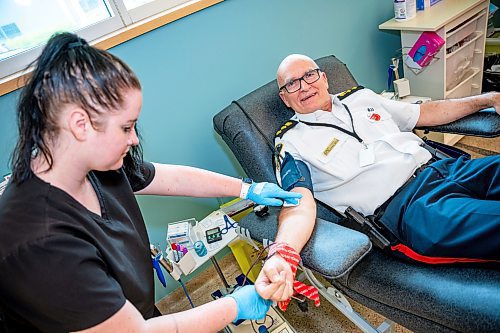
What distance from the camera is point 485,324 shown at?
842mm

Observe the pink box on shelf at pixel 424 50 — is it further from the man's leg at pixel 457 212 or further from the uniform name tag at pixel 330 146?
the uniform name tag at pixel 330 146

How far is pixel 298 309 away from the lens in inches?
63.9

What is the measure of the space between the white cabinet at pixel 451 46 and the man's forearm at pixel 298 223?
1.31m

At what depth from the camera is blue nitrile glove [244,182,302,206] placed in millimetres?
1214

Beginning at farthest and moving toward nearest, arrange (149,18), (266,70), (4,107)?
(266,70) < (149,18) < (4,107)

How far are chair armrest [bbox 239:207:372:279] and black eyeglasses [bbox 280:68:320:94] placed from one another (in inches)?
23.5

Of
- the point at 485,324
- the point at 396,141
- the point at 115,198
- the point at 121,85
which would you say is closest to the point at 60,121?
the point at 121,85

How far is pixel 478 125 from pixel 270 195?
90 cm

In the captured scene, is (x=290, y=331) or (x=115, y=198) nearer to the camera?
(x=115, y=198)

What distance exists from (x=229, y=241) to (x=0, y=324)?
872mm

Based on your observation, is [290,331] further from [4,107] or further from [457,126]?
[4,107]

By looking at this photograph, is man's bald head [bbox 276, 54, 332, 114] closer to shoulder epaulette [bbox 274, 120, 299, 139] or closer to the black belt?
shoulder epaulette [bbox 274, 120, 299, 139]

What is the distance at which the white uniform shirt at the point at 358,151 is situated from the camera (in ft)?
4.41

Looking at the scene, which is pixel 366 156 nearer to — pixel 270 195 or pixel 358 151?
pixel 358 151
